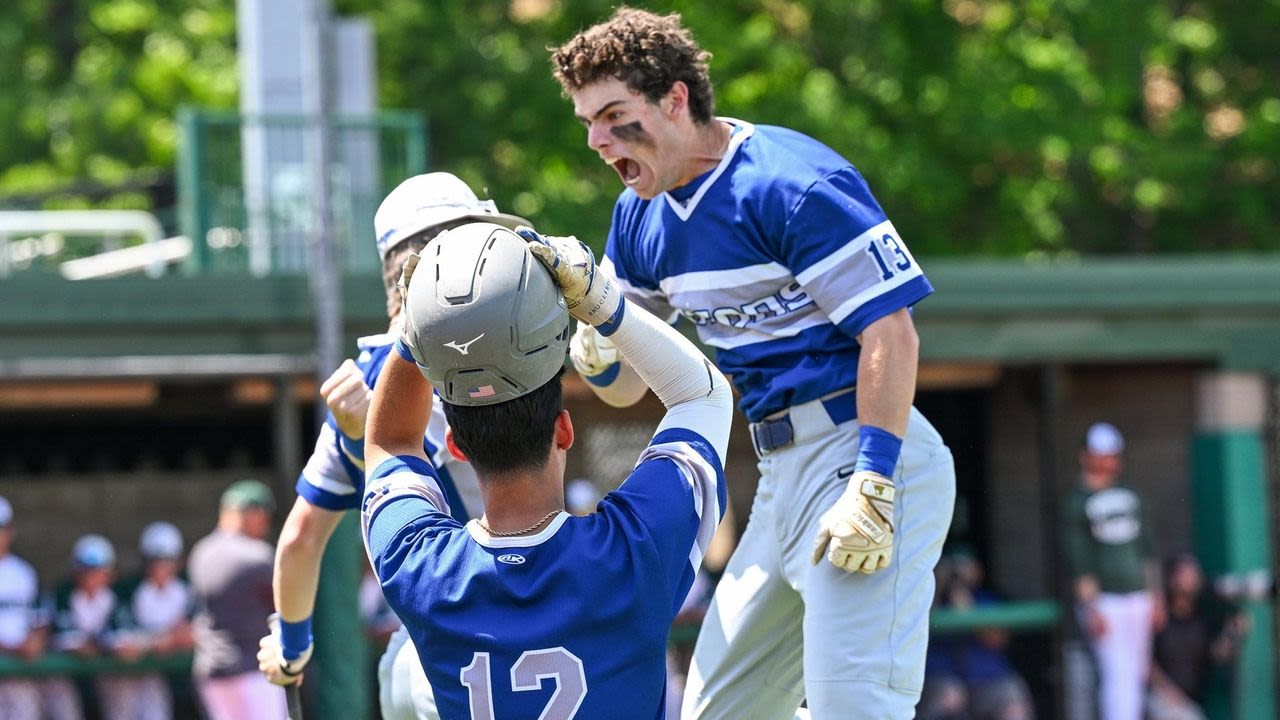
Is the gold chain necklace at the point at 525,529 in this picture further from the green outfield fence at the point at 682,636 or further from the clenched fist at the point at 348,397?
the green outfield fence at the point at 682,636

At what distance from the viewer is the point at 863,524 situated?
127 inches

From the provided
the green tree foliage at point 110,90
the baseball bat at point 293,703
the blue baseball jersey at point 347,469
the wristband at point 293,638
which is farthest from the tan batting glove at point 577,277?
the green tree foliage at point 110,90

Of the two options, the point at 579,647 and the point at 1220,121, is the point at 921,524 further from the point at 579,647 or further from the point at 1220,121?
the point at 1220,121

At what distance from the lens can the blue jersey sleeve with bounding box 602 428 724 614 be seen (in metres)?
2.64

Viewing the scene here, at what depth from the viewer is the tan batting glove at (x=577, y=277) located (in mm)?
2682

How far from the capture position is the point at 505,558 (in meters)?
2.59

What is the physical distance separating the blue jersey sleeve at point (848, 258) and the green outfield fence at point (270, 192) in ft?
24.4

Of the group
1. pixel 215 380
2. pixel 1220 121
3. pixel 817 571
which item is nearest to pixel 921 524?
pixel 817 571

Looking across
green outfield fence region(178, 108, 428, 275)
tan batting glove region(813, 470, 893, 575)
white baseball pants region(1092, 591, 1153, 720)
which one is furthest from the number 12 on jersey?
white baseball pants region(1092, 591, 1153, 720)

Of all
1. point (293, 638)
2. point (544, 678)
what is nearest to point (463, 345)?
point (544, 678)

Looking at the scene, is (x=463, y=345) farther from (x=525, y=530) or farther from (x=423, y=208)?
(x=423, y=208)

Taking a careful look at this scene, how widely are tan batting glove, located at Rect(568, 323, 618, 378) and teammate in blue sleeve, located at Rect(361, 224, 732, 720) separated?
78 cm

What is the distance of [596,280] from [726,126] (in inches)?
39.0

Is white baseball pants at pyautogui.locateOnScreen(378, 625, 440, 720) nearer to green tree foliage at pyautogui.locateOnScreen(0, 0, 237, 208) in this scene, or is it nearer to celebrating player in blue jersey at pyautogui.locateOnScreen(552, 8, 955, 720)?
celebrating player in blue jersey at pyautogui.locateOnScreen(552, 8, 955, 720)
